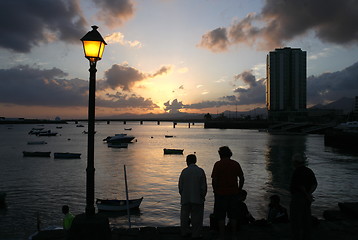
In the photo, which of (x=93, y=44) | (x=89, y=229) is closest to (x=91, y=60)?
(x=93, y=44)

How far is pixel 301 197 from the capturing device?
7441 mm

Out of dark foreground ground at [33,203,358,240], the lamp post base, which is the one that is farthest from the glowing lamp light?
dark foreground ground at [33,203,358,240]

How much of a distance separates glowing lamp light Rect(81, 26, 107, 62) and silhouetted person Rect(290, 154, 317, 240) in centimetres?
516

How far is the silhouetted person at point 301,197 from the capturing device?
7.38 meters

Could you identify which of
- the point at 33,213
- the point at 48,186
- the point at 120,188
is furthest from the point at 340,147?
the point at 33,213

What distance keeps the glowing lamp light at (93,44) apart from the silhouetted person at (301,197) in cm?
516

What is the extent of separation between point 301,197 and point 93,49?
19.4 feet

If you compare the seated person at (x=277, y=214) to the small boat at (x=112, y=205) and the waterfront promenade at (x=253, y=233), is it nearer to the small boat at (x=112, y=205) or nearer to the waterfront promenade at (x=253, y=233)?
the waterfront promenade at (x=253, y=233)

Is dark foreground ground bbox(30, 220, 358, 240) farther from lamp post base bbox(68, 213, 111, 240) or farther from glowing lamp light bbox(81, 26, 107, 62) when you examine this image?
glowing lamp light bbox(81, 26, 107, 62)

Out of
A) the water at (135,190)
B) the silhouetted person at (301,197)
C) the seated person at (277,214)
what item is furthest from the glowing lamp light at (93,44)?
the water at (135,190)

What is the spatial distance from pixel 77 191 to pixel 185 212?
19997 mm

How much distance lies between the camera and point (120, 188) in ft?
90.7

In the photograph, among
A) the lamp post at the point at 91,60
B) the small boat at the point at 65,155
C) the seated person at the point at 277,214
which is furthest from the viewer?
the small boat at the point at 65,155

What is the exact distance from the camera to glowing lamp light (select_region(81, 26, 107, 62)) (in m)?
7.40
